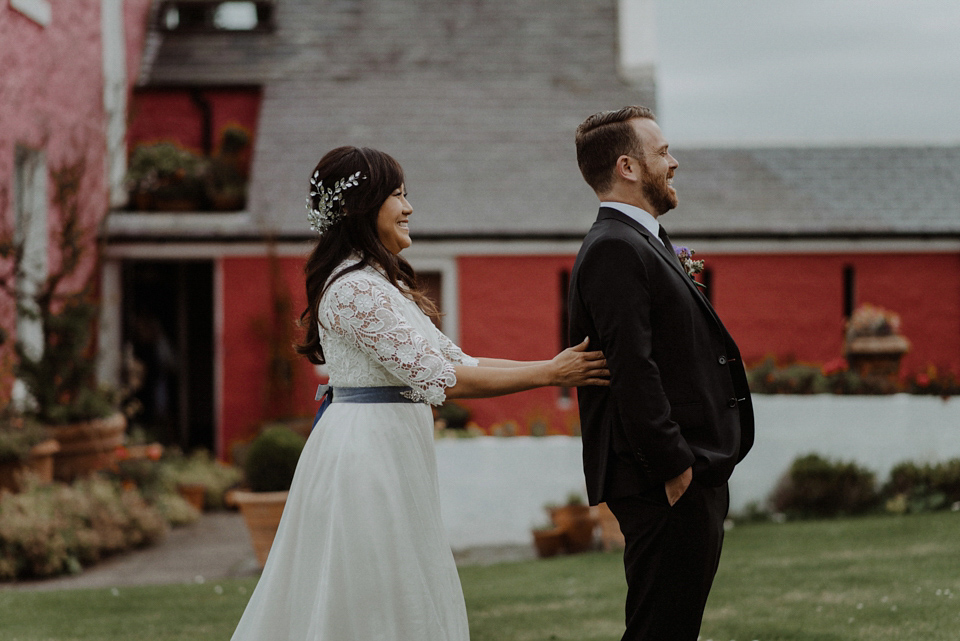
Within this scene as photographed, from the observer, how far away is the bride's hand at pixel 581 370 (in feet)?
9.41

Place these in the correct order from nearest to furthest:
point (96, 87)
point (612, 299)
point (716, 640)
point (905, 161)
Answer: point (612, 299) < point (716, 640) < point (96, 87) < point (905, 161)

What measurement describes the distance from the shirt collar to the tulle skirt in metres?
0.87

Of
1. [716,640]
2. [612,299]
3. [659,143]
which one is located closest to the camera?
[612,299]

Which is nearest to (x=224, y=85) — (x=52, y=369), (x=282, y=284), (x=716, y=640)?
(x=282, y=284)

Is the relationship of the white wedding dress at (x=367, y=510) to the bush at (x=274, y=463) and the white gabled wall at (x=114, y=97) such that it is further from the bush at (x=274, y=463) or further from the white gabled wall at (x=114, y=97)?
the white gabled wall at (x=114, y=97)

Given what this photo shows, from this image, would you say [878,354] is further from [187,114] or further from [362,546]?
[187,114]

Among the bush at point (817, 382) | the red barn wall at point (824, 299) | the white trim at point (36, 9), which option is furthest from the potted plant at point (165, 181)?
the bush at point (817, 382)

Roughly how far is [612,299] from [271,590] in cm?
136

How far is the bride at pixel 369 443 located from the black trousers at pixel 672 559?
42cm

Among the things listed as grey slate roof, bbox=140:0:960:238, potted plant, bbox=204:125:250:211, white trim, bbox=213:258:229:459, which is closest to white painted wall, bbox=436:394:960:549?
grey slate roof, bbox=140:0:960:238

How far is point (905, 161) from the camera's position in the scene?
12.9 meters

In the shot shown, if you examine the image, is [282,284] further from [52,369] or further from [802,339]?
[802,339]

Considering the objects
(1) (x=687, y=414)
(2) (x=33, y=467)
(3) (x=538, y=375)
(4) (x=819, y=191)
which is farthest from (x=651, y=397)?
(4) (x=819, y=191)

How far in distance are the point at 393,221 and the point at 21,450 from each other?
19.0ft
